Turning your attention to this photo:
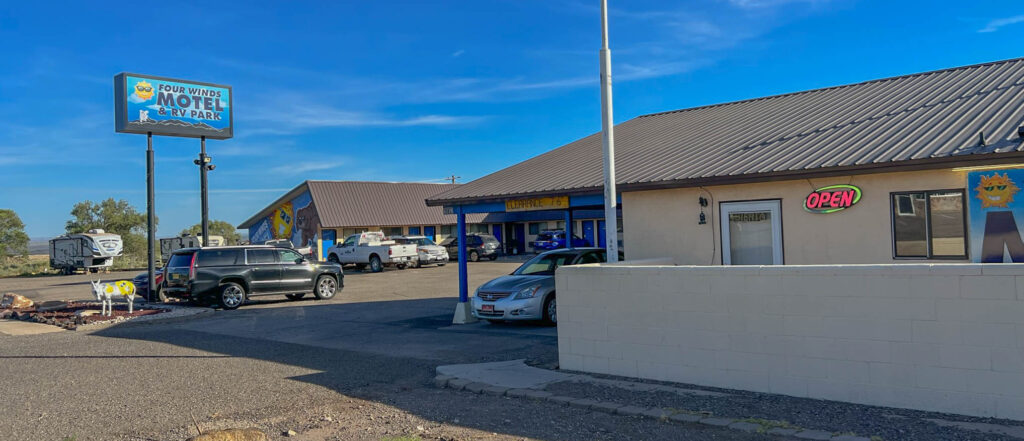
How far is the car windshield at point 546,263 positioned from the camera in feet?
49.4

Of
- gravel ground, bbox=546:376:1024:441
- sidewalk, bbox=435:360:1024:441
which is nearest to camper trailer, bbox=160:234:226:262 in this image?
sidewalk, bbox=435:360:1024:441

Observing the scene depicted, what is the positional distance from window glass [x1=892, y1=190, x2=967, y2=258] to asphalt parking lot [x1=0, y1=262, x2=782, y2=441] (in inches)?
196

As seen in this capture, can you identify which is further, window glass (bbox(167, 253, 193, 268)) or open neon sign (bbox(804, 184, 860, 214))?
window glass (bbox(167, 253, 193, 268))

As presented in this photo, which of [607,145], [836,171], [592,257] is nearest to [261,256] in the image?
[592,257]

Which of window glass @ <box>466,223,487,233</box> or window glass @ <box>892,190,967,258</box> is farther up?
window glass @ <box>466,223,487,233</box>

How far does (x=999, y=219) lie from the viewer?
955 cm

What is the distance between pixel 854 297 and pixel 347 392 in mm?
5430

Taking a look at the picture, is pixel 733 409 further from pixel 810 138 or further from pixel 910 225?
pixel 810 138

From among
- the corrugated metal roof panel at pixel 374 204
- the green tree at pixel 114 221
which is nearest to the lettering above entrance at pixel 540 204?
A: the corrugated metal roof panel at pixel 374 204

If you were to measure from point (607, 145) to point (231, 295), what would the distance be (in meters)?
13.5

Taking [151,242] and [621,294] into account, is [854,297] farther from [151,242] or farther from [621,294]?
[151,242]

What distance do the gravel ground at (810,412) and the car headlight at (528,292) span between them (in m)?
5.54

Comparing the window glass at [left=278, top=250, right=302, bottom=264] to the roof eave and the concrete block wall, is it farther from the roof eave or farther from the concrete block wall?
the concrete block wall

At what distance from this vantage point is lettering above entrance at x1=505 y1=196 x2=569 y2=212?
14.1 metres
